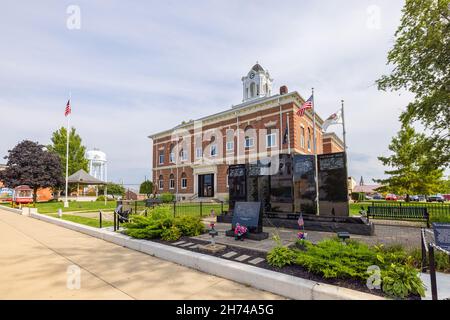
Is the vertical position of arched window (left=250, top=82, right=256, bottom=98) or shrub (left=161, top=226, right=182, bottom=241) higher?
arched window (left=250, top=82, right=256, bottom=98)

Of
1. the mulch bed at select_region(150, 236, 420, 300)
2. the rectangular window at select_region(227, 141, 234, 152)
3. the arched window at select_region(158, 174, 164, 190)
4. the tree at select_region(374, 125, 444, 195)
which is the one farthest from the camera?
the arched window at select_region(158, 174, 164, 190)

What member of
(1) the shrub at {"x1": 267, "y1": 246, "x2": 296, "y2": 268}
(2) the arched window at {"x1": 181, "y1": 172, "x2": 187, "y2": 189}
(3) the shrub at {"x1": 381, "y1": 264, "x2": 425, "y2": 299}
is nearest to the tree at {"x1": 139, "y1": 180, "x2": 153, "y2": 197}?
(2) the arched window at {"x1": 181, "y1": 172, "x2": 187, "y2": 189}

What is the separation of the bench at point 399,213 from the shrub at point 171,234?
1041 centimetres

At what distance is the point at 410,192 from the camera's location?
992 inches

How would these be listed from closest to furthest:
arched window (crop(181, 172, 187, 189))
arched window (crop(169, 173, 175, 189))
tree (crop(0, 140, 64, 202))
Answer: tree (crop(0, 140, 64, 202)) → arched window (crop(181, 172, 187, 189)) → arched window (crop(169, 173, 175, 189))

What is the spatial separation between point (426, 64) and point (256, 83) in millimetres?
26113

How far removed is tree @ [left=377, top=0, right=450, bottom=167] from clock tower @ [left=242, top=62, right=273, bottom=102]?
76.1 ft

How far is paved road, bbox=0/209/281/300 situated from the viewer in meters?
4.12

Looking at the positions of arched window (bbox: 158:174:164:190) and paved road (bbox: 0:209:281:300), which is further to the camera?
arched window (bbox: 158:174:164:190)

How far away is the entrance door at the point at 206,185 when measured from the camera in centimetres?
3544

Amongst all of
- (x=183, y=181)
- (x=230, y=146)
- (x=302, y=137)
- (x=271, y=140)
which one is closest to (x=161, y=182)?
(x=183, y=181)

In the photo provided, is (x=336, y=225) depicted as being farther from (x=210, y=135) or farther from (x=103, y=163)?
(x=103, y=163)

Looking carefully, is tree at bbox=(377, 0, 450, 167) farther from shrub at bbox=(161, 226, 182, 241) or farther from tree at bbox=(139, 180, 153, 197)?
tree at bbox=(139, 180, 153, 197)

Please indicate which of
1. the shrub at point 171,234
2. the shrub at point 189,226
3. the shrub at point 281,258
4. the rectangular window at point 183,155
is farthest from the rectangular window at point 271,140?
the shrub at point 281,258
